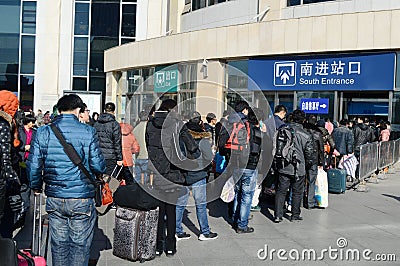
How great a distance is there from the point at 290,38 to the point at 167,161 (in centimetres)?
1524

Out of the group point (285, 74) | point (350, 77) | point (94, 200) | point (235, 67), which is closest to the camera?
point (94, 200)

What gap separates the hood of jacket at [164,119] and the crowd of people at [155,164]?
0.5 inches

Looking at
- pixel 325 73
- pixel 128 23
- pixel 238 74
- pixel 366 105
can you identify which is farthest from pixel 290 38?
pixel 128 23

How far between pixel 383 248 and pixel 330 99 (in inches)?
548

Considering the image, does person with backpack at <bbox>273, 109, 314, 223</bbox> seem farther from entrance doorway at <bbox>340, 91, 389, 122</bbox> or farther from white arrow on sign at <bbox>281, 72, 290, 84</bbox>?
white arrow on sign at <bbox>281, 72, 290, 84</bbox>

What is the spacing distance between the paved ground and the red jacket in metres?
1.16

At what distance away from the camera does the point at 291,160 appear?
913cm

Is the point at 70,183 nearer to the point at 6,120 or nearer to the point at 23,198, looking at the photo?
the point at 6,120

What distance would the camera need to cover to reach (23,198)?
7020mm

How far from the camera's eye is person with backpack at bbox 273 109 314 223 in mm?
9164

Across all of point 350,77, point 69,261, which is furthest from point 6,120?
point 350,77

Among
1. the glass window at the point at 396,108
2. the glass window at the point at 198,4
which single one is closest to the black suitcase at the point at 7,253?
the glass window at the point at 396,108

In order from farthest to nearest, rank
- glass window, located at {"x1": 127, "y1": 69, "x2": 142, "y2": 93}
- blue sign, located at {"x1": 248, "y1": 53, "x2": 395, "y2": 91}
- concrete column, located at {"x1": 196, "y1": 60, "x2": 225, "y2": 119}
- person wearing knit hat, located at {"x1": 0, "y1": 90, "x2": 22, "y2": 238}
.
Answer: glass window, located at {"x1": 127, "y1": 69, "x2": 142, "y2": 93}
blue sign, located at {"x1": 248, "y1": 53, "x2": 395, "y2": 91}
concrete column, located at {"x1": 196, "y1": 60, "x2": 225, "y2": 119}
person wearing knit hat, located at {"x1": 0, "y1": 90, "x2": 22, "y2": 238}

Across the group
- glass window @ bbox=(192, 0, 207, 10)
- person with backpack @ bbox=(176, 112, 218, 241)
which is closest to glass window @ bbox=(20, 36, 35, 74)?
glass window @ bbox=(192, 0, 207, 10)
